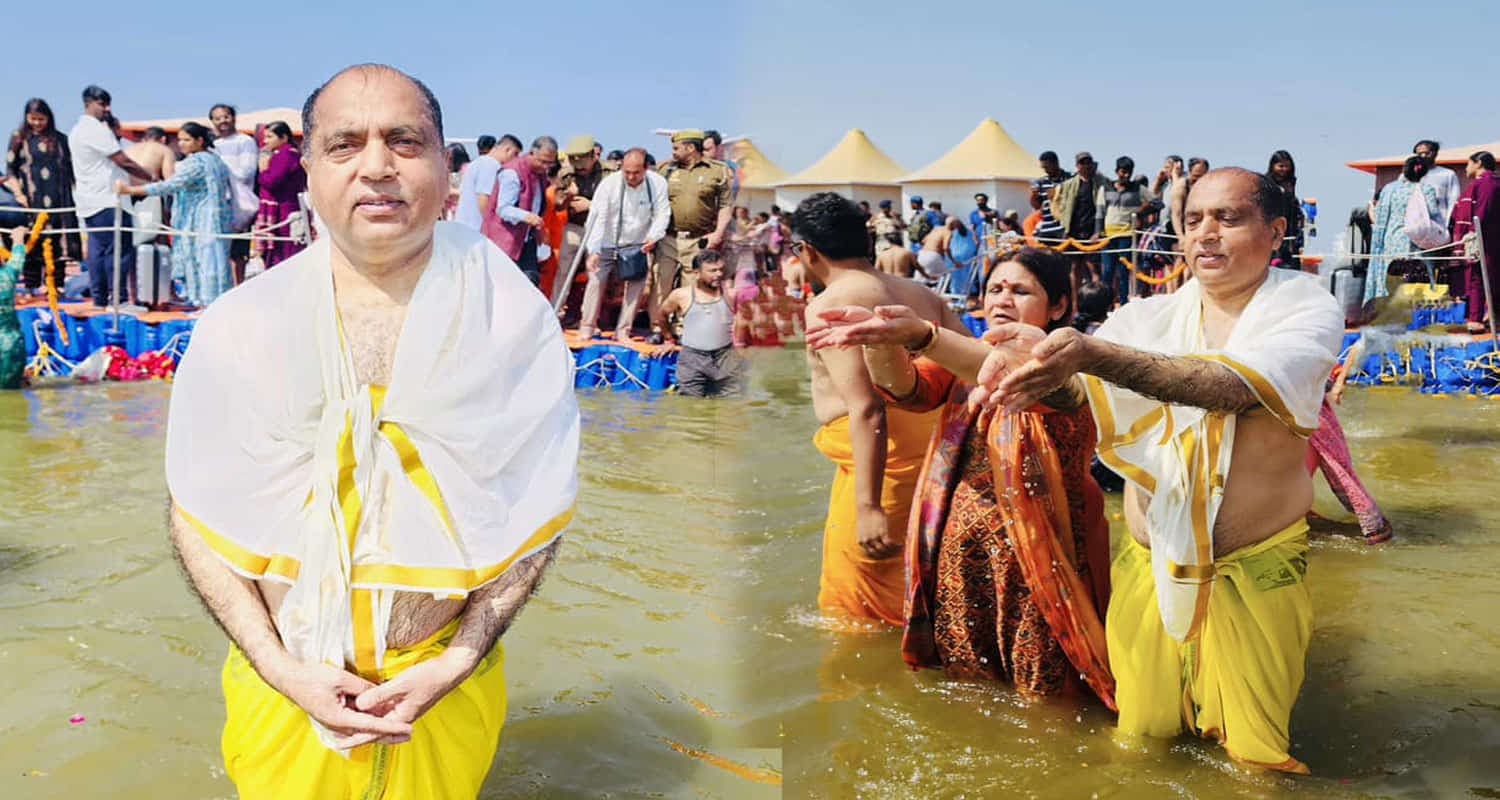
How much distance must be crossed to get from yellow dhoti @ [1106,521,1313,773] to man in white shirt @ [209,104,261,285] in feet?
35.5

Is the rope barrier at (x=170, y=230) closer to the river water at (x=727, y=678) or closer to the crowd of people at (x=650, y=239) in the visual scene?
the crowd of people at (x=650, y=239)

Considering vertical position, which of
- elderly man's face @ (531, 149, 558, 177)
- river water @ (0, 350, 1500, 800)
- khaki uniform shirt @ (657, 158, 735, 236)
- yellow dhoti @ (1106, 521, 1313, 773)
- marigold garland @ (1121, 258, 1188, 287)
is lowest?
river water @ (0, 350, 1500, 800)

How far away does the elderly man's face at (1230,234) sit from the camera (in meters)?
3.54

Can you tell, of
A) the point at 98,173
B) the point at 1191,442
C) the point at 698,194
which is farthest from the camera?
the point at 98,173

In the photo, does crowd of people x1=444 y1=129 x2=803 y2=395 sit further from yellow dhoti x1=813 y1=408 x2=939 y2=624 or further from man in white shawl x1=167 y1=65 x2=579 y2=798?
man in white shawl x1=167 y1=65 x2=579 y2=798

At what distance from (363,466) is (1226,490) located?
2.33 meters

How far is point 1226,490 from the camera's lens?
3.55 meters

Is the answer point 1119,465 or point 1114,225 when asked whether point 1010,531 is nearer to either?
point 1119,465

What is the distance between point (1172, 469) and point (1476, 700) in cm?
173

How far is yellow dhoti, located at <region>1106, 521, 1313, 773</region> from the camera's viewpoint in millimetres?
3527

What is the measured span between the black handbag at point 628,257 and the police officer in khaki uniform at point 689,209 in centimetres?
16

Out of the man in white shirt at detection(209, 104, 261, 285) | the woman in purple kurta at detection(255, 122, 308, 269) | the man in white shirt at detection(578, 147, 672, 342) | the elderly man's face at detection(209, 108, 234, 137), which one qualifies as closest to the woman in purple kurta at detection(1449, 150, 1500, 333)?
the man in white shirt at detection(578, 147, 672, 342)

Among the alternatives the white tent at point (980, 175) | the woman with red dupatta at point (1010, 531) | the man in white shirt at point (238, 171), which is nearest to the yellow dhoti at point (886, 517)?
the woman with red dupatta at point (1010, 531)

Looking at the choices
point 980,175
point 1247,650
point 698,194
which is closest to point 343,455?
point 1247,650
